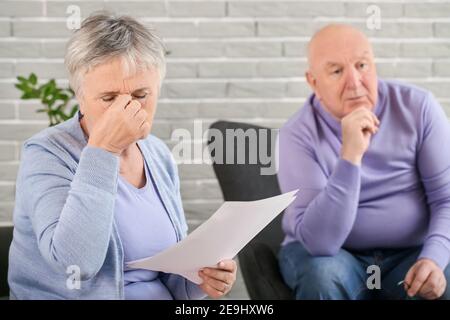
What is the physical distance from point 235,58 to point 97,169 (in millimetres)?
755

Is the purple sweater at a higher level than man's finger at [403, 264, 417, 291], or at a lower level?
higher

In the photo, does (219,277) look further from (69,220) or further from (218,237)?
(69,220)

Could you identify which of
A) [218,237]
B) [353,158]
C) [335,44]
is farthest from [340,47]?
[218,237]

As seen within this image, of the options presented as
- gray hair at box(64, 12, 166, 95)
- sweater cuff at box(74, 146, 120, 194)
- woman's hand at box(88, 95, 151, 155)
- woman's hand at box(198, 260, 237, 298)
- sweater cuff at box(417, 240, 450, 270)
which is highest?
gray hair at box(64, 12, 166, 95)

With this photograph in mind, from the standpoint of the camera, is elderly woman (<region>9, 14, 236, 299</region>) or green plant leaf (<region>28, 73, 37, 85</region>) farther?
green plant leaf (<region>28, 73, 37, 85</region>)

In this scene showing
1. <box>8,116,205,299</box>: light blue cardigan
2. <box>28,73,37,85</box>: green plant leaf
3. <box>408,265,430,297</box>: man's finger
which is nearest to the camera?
<box>8,116,205,299</box>: light blue cardigan

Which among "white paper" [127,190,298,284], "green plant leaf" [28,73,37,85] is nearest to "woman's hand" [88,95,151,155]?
"white paper" [127,190,298,284]

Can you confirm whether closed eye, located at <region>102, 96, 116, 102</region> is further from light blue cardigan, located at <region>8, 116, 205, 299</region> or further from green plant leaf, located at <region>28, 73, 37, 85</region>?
green plant leaf, located at <region>28, 73, 37, 85</region>

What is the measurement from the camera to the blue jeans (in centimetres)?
113

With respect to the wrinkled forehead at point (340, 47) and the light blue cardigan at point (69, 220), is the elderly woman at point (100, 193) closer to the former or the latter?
the light blue cardigan at point (69, 220)

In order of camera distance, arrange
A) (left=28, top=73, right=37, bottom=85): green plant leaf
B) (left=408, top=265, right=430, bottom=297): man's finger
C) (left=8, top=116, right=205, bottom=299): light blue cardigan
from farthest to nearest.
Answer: (left=28, top=73, right=37, bottom=85): green plant leaf < (left=408, top=265, right=430, bottom=297): man's finger < (left=8, top=116, right=205, bottom=299): light blue cardigan
